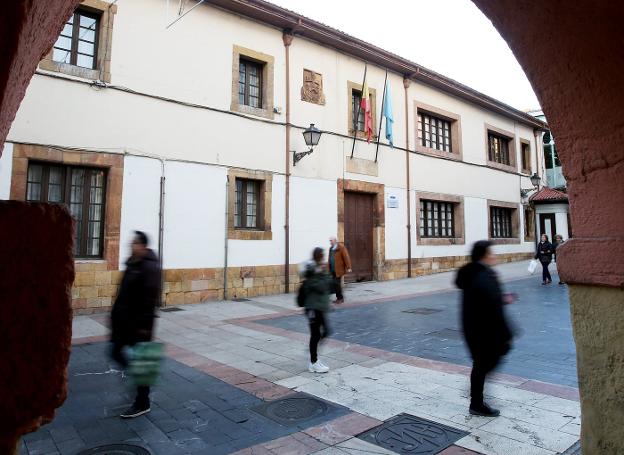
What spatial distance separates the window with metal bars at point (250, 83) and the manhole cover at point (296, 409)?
9.02 meters

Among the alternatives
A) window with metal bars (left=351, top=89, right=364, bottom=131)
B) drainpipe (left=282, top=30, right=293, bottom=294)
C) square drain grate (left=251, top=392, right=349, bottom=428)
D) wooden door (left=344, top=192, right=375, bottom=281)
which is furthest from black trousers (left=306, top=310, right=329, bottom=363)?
window with metal bars (left=351, top=89, right=364, bottom=131)

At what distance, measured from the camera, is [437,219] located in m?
16.2

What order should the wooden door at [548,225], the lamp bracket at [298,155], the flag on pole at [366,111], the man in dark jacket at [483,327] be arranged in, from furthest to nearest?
the wooden door at [548,225] → the flag on pole at [366,111] → the lamp bracket at [298,155] → the man in dark jacket at [483,327]

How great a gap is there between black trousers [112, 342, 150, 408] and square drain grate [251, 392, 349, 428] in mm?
916

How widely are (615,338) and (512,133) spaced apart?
20.3 meters

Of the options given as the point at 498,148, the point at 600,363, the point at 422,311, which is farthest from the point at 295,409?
the point at 498,148

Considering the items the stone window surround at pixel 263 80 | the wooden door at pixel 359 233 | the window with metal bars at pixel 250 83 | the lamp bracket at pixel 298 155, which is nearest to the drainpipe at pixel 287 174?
the lamp bracket at pixel 298 155

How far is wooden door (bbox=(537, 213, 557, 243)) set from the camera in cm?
2111

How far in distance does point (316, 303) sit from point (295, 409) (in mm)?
1302

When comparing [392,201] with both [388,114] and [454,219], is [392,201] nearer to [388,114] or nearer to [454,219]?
[388,114]

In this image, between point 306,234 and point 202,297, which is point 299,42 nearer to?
point 306,234

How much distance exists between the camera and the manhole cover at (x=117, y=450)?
2.93 m

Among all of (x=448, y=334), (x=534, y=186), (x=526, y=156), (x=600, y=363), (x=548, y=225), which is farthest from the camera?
(x=548, y=225)

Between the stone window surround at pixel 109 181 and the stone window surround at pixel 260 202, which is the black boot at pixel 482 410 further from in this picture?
the stone window surround at pixel 260 202
